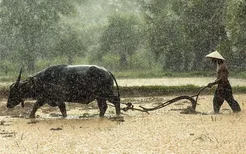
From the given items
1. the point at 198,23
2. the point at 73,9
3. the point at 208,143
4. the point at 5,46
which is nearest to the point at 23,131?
the point at 208,143

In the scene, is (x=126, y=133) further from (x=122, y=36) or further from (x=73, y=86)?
(x=122, y=36)

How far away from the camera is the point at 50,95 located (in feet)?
42.9

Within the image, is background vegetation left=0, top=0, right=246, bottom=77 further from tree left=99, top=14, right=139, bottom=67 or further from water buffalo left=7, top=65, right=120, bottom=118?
water buffalo left=7, top=65, right=120, bottom=118

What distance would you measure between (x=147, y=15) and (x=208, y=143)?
32699 mm

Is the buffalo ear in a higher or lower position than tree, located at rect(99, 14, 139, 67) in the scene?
lower

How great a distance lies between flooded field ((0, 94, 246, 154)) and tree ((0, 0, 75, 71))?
2422cm

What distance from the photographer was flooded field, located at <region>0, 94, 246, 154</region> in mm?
8828

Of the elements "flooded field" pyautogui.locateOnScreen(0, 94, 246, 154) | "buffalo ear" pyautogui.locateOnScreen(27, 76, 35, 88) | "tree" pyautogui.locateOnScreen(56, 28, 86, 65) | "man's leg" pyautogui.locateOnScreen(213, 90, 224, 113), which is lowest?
"flooded field" pyautogui.locateOnScreen(0, 94, 246, 154)

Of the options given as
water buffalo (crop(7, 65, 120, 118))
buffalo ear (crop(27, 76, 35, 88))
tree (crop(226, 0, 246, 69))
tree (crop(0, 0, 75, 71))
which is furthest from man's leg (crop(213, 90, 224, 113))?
tree (crop(0, 0, 75, 71))

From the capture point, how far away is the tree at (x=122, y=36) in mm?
43844

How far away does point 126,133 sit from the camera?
10.3 meters

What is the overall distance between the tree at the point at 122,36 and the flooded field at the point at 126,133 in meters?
29.8

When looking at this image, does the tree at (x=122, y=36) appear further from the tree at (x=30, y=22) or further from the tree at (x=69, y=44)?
the tree at (x=30, y=22)

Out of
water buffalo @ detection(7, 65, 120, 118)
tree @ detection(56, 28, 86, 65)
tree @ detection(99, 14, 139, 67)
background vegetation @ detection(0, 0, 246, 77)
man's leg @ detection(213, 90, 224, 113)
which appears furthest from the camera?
tree @ detection(99, 14, 139, 67)
